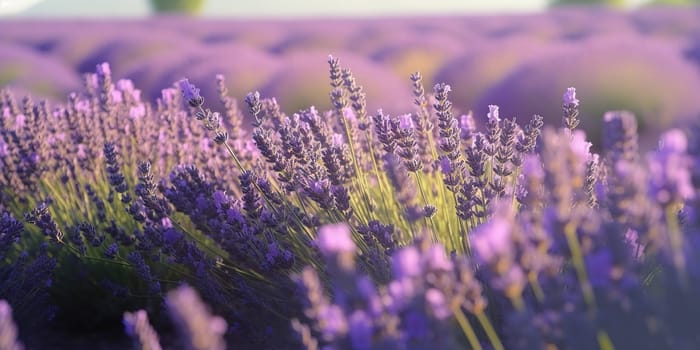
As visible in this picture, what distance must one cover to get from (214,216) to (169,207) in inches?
7.6

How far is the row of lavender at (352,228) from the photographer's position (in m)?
0.83

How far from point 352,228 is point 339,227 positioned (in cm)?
85

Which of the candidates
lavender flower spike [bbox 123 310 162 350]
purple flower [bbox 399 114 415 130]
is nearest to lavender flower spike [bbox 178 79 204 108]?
purple flower [bbox 399 114 415 130]

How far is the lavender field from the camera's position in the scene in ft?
2.73

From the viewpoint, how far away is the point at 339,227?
78cm

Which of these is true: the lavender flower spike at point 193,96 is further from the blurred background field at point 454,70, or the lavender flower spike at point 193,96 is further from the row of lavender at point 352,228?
the blurred background field at point 454,70

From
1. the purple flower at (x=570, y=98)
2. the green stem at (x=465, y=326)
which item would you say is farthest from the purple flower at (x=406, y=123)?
the green stem at (x=465, y=326)

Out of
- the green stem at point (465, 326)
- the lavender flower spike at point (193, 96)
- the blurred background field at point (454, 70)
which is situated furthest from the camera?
the blurred background field at point (454, 70)

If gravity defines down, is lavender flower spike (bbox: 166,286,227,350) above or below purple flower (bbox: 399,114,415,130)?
below

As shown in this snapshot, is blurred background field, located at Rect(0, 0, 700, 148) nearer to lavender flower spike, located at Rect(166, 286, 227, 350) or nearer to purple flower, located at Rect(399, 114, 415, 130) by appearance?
purple flower, located at Rect(399, 114, 415, 130)

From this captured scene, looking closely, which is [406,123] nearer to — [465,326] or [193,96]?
[193,96]

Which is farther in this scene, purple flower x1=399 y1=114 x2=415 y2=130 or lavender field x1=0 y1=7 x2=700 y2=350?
purple flower x1=399 y1=114 x2=415 y2=130

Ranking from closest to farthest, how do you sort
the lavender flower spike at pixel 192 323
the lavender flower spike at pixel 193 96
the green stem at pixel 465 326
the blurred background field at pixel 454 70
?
1. the lavender flower spike at pixel 192 323
2. the green stem at pixel 465 326
3. the lavender flower spike at pixel 193 96
4. the blurred background field at pixel 454 70

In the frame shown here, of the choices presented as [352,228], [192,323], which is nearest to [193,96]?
[352,228]
